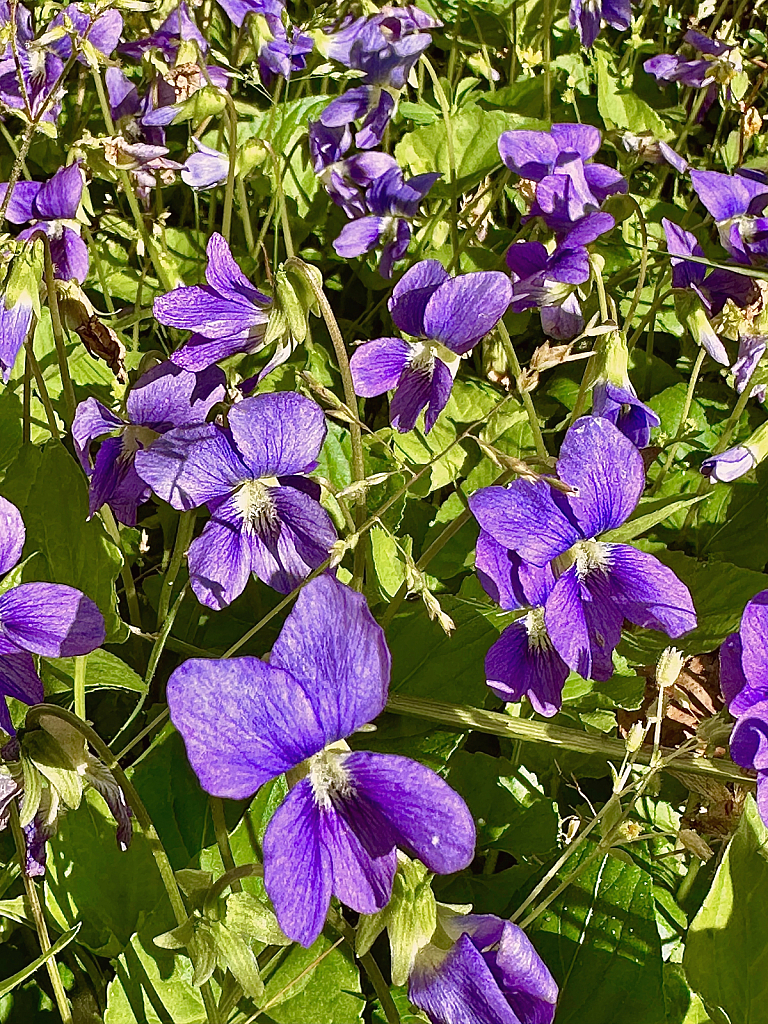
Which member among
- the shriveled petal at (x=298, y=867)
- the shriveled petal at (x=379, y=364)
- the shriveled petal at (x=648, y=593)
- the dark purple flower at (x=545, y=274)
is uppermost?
the dark purple flower at (x=545, y=274)

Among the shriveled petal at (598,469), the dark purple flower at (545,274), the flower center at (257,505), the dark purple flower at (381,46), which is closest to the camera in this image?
the shriveled petal at (598,469)

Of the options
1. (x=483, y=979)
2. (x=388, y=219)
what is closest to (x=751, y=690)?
(x=483, y=979)

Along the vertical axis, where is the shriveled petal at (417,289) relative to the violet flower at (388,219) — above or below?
above

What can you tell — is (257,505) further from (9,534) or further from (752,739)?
(752,739)

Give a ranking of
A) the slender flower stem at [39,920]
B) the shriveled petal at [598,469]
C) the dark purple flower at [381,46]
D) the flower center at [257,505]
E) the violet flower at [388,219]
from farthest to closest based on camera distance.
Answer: the dark purple flower at [381,46] → the violet flower at [388,219] → the flower center at [257,505] → the shriveled petal at [598,469] → the slender flower stem at [39,920]

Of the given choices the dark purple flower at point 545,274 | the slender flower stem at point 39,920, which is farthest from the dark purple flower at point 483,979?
the dark purple flower at point 545,274

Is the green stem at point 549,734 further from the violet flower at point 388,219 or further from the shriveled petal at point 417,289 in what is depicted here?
the violet flower at point 388,219

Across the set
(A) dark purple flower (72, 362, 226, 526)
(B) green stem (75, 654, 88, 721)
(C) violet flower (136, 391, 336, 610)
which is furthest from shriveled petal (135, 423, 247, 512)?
(B) green stem (75, 654, 88, 721)
